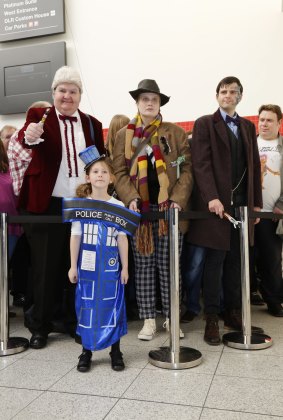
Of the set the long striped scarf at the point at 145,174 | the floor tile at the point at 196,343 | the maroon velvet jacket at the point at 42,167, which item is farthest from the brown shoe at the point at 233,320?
the maroon velvet jacket at the point at 42,167

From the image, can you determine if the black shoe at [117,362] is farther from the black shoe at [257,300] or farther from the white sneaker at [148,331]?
the black shoe at [257,300]

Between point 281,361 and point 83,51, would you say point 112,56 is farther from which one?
point 281,361

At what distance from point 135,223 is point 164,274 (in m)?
0.60

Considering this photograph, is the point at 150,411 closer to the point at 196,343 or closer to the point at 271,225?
the point at 196,343

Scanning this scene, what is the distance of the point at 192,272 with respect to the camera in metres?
2.94

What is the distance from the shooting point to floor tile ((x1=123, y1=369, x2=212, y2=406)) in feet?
5.74

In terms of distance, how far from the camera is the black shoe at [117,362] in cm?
208

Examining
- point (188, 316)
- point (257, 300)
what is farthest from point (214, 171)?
point (257, 300)

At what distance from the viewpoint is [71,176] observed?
250 centimetres

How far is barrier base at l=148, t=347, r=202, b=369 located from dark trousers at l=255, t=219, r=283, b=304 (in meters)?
1.16

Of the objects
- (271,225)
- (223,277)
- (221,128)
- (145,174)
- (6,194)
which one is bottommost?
(223,277)

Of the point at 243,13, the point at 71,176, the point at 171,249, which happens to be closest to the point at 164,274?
the point at 171,249

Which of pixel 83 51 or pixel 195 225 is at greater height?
pixel 83 51

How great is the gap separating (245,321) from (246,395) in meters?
0.70
